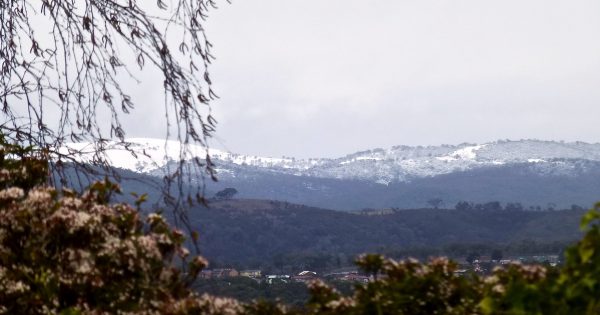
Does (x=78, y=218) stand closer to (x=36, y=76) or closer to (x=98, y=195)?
(x=98, y=195)

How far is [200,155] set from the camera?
7.64m

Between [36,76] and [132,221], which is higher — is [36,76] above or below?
above

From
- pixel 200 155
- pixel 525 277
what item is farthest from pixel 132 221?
pixel 525 277

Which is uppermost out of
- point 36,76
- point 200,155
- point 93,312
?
point 36,76

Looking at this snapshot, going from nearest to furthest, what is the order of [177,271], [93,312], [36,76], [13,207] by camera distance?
[93,312] → [177,271] → [13,207] → [36,76]

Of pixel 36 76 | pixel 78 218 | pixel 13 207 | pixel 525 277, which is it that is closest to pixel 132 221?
pixel 78 218

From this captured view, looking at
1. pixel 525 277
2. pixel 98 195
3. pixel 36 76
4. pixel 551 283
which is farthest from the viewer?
pixel 36 76

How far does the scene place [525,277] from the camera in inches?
178

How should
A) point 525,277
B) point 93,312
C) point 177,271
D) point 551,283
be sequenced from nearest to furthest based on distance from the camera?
1. point 551,283
2. point 525,277
3. point 93,312
4. point 177,271

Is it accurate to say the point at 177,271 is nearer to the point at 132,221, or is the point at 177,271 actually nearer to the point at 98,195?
the point at 132,221

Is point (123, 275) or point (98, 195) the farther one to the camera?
point (98, 195)

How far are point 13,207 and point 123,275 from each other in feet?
3.54

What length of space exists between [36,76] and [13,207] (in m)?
3.54

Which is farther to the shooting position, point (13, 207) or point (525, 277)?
point (13, 207)
